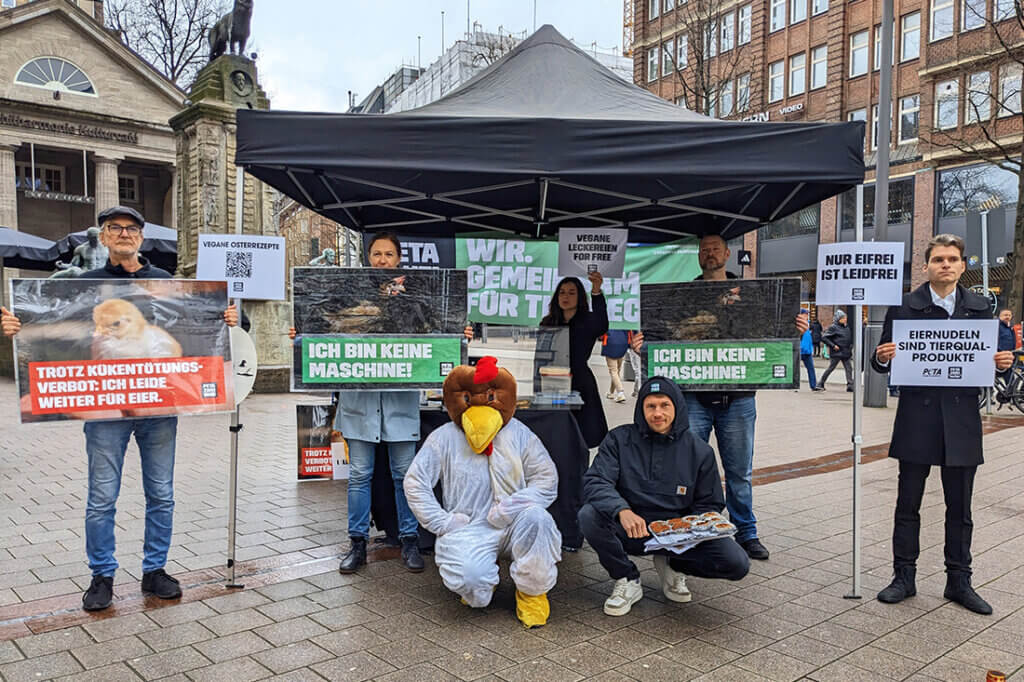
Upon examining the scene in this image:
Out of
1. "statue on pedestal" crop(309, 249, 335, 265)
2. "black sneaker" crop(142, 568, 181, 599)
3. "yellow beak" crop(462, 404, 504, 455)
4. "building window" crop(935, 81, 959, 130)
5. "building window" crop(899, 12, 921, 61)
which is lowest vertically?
"black sneaker" crop(142, 568, 181, 599)

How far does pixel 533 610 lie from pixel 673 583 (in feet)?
2.77

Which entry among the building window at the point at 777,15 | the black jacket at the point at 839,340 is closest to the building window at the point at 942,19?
the building window at the point at 777,15

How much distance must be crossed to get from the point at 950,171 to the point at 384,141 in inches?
1186

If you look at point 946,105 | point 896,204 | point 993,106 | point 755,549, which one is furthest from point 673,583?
point 896,204

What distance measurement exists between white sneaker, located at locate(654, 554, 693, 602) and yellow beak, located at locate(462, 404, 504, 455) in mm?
1135

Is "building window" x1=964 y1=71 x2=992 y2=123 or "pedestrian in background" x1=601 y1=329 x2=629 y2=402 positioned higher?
"building window" x1=964 y1=71 x2=992 y2=123

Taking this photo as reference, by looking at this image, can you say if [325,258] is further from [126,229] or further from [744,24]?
[744,24]

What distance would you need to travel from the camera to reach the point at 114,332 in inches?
151

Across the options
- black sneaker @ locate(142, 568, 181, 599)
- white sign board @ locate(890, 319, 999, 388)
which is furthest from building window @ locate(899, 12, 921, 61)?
black sneaker @ locate(142, 568, 181, 599)

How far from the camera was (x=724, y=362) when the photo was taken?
468 centimetres

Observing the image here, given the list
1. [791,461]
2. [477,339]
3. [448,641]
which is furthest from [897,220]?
[448,641]

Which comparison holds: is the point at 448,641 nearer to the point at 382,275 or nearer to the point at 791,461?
the point at 382,275

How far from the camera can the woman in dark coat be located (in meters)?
5.39

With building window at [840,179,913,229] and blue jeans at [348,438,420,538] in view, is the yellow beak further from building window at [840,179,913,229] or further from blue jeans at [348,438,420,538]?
building window at [840,179,913,229]
